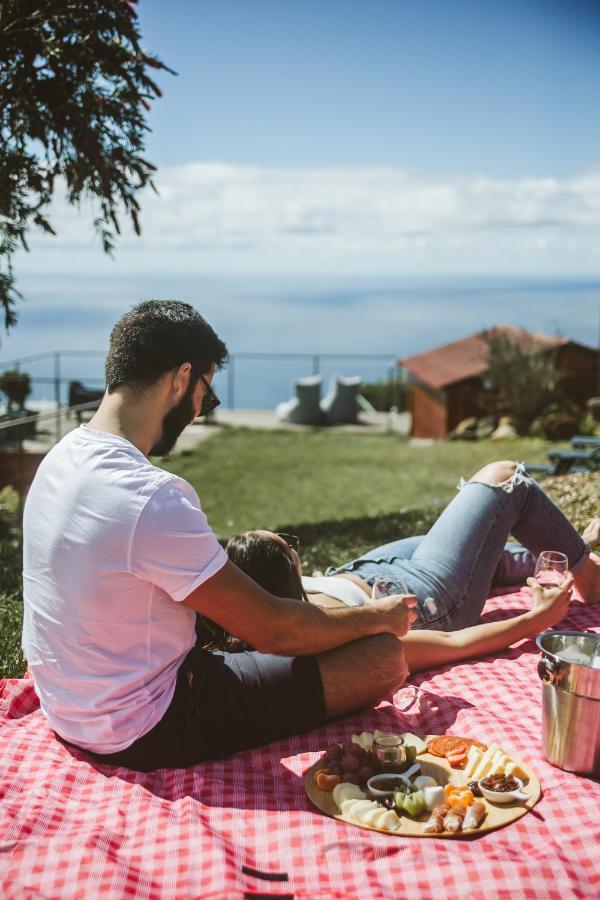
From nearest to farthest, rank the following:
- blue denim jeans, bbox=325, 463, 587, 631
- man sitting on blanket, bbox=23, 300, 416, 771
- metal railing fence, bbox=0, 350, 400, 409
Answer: man sitting on blanket, bbox=23, 300, 416, 771, blue denim jeans, bbox=325, 463, 587, 631, metal railing fence, bbox=0, 350, 400, 409

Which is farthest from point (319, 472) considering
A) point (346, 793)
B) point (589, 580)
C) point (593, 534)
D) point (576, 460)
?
point (346, 793)

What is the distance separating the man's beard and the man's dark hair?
8cm

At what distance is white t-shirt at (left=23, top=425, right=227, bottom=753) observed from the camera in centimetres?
236

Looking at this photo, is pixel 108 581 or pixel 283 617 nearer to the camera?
pixel 108 581

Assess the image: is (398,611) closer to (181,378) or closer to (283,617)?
(283,617)

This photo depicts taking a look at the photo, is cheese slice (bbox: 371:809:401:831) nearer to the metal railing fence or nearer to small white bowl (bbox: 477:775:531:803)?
small white bowl (bbox: 477:775:531:803)

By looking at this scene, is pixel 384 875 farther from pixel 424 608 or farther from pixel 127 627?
pixel 424 608

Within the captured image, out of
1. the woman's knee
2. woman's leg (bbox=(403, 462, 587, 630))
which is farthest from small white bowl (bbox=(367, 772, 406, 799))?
the woman's knee

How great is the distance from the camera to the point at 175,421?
2668 millimetres

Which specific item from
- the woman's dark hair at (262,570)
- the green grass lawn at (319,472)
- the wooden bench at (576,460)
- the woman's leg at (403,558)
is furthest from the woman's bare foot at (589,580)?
the green grass lawn at (319,472)

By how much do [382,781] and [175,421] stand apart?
4.16ft

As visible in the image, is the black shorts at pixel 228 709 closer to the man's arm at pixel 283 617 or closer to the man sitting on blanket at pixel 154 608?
the man sitting on blanket at pixel 154 608

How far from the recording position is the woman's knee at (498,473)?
12.3 feet

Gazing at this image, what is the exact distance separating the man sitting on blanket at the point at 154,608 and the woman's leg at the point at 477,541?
0.69 meters
